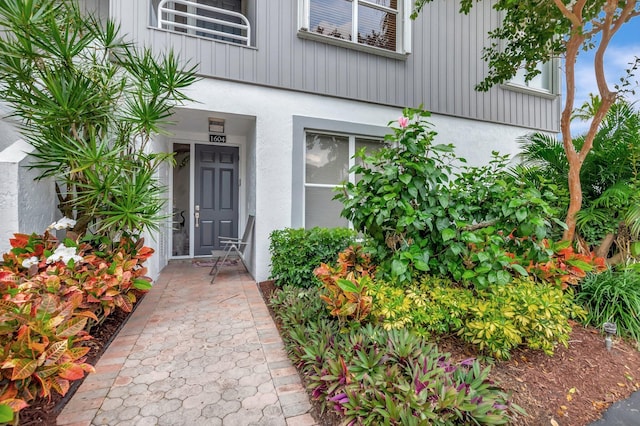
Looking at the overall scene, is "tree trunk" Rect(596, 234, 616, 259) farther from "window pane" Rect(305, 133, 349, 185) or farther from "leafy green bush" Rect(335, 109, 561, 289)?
"window pane" Rect(305, 133, 349, 185)

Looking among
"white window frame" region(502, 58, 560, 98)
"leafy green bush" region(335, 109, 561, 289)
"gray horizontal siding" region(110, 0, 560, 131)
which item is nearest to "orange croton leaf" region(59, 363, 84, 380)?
"leafy green bush" region(335, 109, 561, 289)

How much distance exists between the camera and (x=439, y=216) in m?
2.53

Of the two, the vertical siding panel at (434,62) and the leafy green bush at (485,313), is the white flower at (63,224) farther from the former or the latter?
the vertical siding panel at (434,62)

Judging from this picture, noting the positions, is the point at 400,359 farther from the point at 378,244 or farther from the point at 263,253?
the point at 263,253

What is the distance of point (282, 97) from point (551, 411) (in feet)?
15.1

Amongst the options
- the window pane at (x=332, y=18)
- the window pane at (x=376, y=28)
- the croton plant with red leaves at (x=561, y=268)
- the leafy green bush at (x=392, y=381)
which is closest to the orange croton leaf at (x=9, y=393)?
the leafy green bush at (x=392, y=381)

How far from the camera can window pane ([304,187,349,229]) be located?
16.1ft

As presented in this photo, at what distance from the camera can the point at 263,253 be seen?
4.57 m

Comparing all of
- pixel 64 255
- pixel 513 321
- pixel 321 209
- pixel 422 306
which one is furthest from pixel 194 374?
pixel 321 209

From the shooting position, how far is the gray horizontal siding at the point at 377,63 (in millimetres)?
4199

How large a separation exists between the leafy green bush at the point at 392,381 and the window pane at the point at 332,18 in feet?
15.1

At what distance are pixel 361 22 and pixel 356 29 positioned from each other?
20 centimetres

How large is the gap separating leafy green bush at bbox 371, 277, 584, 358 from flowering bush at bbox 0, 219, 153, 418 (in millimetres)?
2134

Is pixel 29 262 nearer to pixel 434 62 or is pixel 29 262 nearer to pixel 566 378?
pixel 566 378
